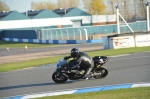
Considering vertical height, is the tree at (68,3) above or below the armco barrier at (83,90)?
above

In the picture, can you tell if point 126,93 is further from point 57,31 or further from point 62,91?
point 57,31

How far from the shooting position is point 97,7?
91.4 metres

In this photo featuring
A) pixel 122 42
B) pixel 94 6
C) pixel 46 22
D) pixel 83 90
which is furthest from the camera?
pixel 94 6

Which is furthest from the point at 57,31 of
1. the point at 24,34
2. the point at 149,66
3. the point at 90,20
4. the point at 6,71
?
the point at 149,66

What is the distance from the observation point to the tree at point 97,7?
89688mm

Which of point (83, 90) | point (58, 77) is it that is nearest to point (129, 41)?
point (58, 77)

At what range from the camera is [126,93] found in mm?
10641

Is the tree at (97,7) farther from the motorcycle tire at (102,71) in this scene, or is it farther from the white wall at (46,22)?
the motorcycle tire at (102,71)

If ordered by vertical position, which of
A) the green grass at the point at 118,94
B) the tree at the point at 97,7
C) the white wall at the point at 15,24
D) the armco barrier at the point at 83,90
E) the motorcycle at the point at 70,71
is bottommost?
the armco barrier at the point at 83,90

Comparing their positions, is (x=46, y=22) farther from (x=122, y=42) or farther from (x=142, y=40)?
(x=142, y=40)

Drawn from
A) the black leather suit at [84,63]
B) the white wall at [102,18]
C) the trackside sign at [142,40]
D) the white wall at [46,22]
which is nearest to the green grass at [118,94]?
the black leather suit at [84,63]

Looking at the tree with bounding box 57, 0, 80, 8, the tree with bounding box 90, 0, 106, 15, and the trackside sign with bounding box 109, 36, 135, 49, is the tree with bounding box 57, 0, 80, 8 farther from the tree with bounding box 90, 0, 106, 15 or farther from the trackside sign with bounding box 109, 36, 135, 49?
the trackside sign with bounding box 109, 36, 135, 49

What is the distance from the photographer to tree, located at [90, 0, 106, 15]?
89.7 metres

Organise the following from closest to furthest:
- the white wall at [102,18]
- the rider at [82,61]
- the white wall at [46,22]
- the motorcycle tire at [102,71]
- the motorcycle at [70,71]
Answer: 1. the rider at [82,61]
2. the motorcycle at [70,71]
3. the motorcycle tire at [102,71]
4. the white wall at [46,22]
5. the white wall at [102,18]
